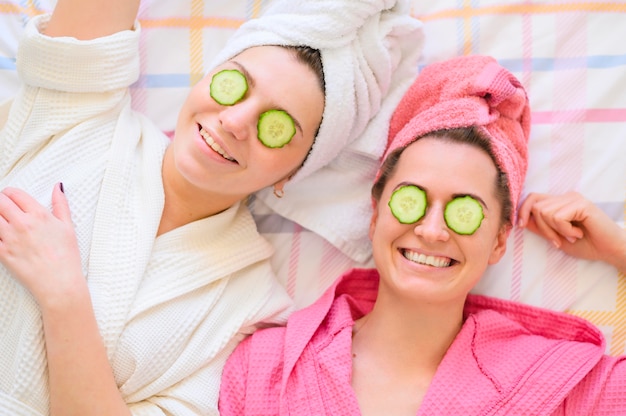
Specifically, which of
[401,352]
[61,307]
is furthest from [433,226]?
[61,307]

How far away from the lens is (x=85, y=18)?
6.45 feet

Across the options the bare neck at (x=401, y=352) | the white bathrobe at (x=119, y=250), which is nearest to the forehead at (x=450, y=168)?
the bare neck at (x=401, y=352)

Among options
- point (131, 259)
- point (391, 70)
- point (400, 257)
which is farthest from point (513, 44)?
point (131, 259)

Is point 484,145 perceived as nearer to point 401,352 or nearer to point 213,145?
point 401,352

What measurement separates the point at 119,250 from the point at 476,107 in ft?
3.63

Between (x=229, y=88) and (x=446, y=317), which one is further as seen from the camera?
(x=446, y=317)

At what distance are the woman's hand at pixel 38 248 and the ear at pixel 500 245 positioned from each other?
1184mm

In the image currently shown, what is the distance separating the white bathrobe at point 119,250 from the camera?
6.12ft

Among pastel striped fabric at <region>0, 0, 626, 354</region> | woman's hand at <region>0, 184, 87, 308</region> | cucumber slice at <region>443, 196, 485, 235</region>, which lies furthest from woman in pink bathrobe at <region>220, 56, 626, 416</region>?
woman's hand at <region>0, 184, 87, 308</region>

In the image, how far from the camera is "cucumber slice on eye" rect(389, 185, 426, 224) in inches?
73.2

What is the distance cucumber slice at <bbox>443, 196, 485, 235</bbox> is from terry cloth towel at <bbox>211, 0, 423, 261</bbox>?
0.41 m

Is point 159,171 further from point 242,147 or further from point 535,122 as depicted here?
point 535,122

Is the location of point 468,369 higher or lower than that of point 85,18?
lower

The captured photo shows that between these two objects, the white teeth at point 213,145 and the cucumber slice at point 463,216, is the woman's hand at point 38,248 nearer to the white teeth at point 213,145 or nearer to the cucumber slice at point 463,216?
the white teeth at point 213,145
